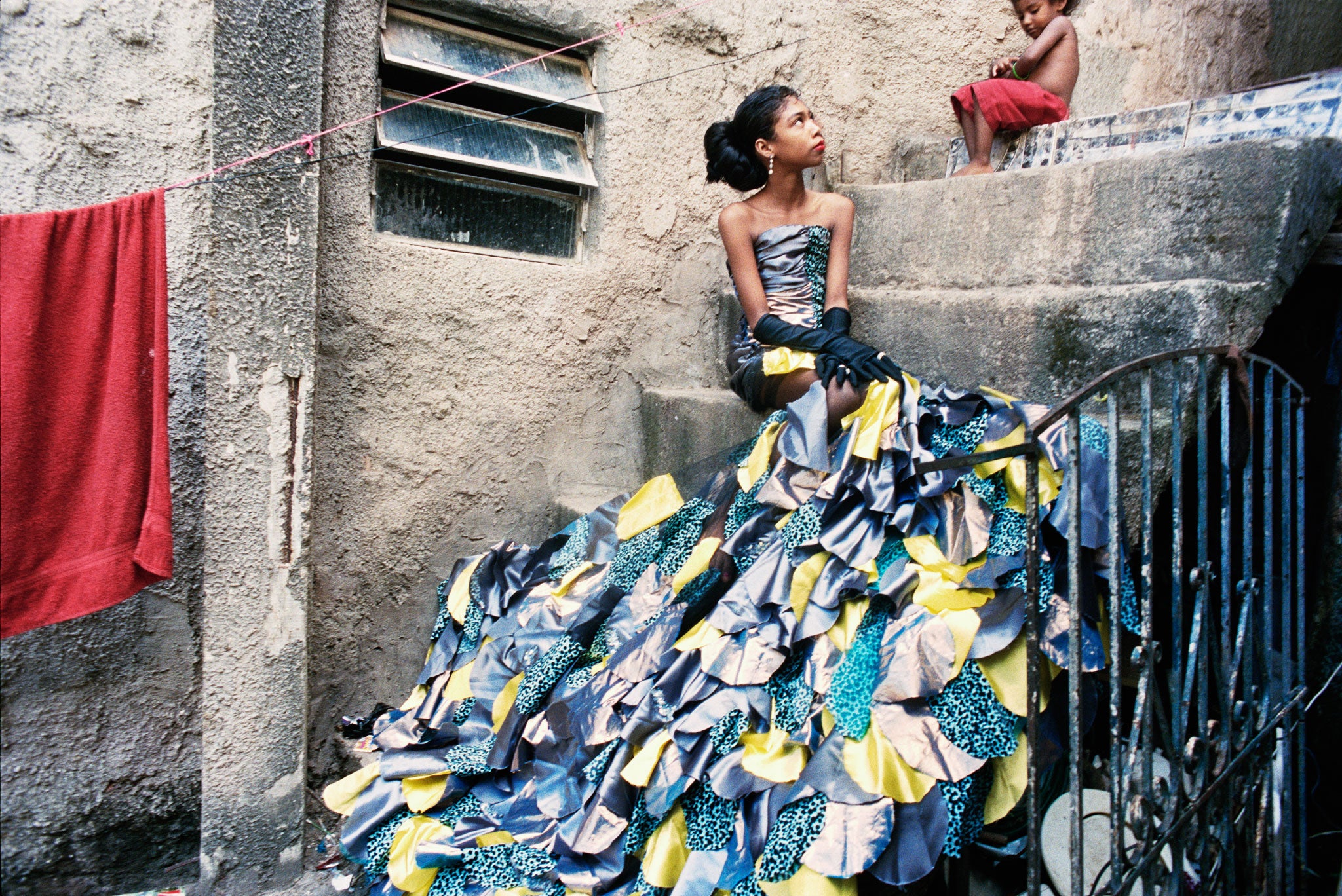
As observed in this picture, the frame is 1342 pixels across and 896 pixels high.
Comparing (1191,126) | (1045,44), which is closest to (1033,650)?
(1191,126)

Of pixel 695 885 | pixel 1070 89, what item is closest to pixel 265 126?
pixel 695 885

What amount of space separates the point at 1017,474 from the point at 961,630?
440mm

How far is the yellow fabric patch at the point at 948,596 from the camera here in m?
1.98

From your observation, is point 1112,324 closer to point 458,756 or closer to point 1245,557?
point 1245,557

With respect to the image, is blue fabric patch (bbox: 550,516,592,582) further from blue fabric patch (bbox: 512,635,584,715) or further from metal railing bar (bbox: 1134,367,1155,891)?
metal railing bar (bbox: 1134,367,1155,891)

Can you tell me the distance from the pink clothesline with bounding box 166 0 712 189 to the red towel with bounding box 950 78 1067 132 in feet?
3.85

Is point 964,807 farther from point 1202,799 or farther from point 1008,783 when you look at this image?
point 1202,799

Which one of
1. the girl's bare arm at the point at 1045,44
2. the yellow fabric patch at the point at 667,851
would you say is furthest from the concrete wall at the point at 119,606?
the girl's bare arm at the point at 1045,44

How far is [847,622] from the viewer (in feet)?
6.98

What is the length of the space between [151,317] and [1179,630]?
2.60 metres

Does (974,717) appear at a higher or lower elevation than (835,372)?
lower

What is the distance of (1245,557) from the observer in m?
2.10

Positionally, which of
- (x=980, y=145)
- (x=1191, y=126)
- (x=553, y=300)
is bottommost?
(x=553, y=300)

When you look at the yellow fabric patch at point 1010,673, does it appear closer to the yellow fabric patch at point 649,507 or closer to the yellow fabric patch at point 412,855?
the yellow fabric patch at point 649,507
